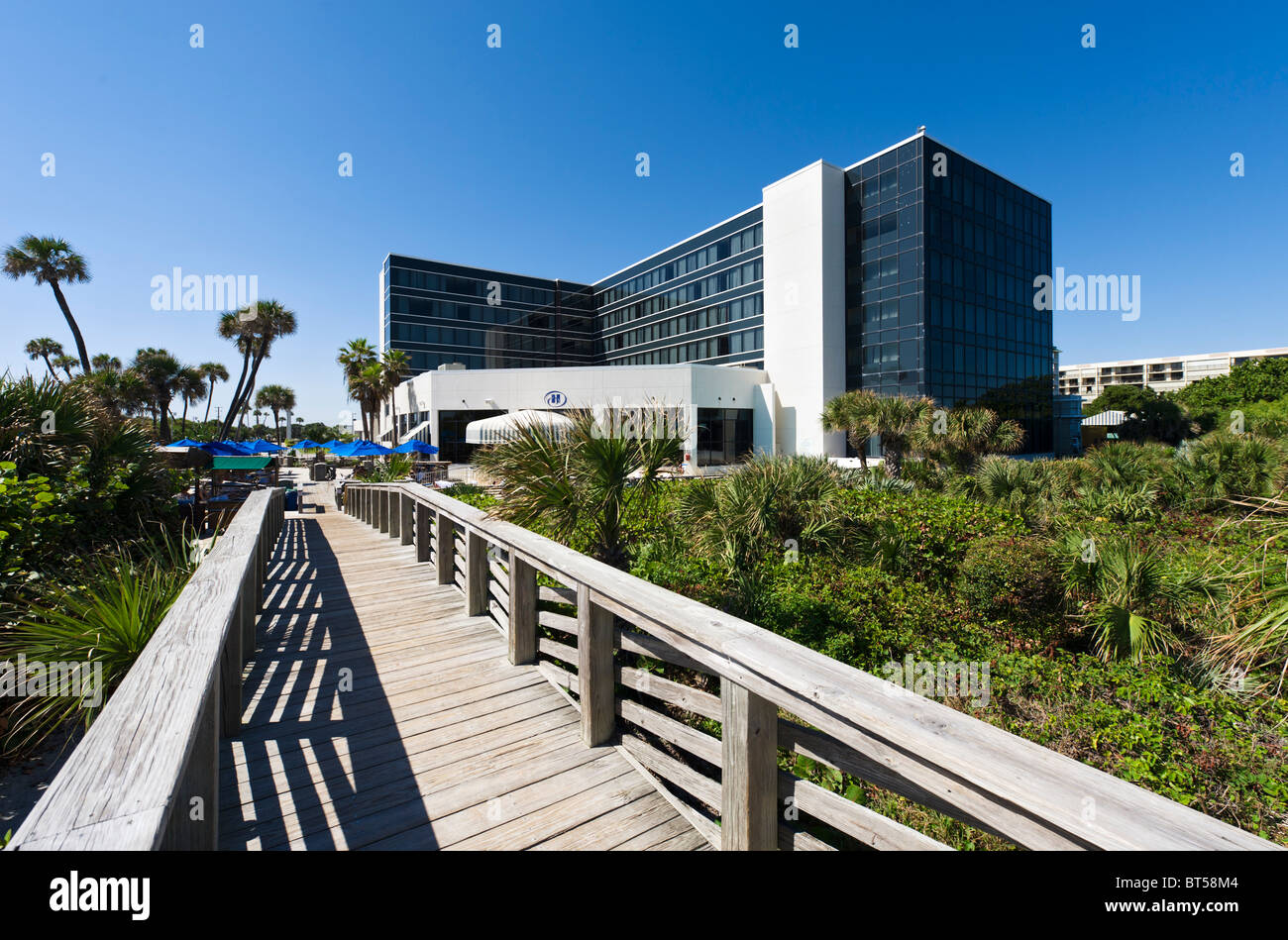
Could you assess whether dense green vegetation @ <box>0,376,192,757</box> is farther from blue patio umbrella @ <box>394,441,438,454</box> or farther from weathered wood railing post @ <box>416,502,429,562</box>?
blue patio umbrella @ <box>394,441,438,454</box>

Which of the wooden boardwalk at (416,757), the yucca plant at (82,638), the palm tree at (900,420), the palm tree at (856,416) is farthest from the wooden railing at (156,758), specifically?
the palm tree at (900,420)

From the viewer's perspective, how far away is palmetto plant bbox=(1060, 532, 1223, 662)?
6734mm

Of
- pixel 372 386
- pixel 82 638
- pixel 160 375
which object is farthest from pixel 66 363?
pixel 82 638

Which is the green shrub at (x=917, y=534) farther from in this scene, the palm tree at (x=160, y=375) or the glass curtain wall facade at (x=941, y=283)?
the palm tree at (x=160, y=375)

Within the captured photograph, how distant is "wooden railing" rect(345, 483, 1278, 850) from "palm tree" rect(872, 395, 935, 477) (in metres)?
17.5

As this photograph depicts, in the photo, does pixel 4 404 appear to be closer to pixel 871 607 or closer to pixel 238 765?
pixel 238 765

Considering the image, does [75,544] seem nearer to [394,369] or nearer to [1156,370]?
[394,369]

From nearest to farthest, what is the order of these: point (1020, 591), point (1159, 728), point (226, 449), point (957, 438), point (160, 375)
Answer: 1. point (1159, 728)
2. point (1020, 591)
3. point (226, 449)
4. point (957, 438)
5. point (160, 375)

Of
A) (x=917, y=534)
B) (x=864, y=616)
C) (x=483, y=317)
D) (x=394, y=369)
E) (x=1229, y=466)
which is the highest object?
(x=483, y=317)

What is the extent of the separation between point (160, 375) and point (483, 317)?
26.6 m

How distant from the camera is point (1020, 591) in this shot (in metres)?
7.57

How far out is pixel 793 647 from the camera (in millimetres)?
2230

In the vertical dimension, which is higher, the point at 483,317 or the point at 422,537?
the point at 483,317

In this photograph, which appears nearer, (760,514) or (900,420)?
(760,514)
